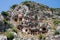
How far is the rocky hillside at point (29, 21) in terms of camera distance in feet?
150

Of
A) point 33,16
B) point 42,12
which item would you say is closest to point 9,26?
point 33,16

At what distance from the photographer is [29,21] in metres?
51.5

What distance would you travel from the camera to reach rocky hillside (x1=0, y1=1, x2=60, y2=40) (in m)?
45.8

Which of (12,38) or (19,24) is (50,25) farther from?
(12,38)

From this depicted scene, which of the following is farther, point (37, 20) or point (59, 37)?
point (37, 20)

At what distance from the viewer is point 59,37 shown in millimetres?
37719

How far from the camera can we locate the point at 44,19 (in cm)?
5378

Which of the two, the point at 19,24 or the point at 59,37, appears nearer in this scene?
the point at 59,37

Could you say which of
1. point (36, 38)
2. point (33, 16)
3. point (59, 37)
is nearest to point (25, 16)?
point (33, 16)

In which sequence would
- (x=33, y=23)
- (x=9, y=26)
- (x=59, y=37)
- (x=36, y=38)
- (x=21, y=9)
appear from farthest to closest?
(x=21, y=9) → (x=33, y=23) → (x=9, y=26) → (x=36, y=38) → (x=59, y=37)

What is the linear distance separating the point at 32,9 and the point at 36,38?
15.1 metres

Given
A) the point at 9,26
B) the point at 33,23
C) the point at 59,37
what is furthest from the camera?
the point at 33,23

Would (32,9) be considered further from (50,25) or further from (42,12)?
(50,25)

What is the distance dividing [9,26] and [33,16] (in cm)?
888
